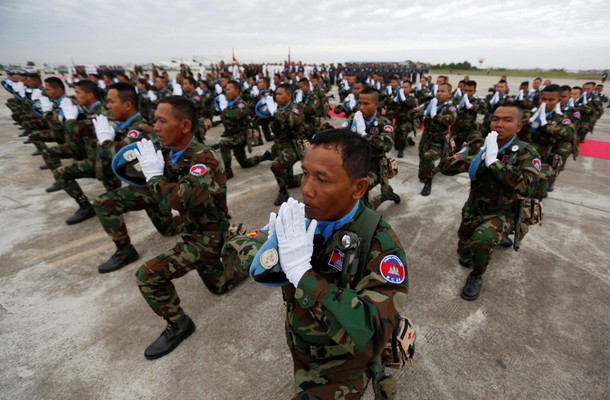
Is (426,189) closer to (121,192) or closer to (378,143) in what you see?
(378,143)

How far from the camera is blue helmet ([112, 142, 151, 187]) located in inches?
112

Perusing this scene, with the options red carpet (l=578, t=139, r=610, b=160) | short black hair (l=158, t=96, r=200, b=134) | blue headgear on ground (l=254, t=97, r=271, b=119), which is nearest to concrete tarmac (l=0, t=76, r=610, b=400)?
short black hair (l=158, t=96, r=200, b=134)

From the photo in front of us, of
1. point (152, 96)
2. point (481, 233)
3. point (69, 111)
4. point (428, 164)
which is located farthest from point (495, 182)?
point (152, 96)

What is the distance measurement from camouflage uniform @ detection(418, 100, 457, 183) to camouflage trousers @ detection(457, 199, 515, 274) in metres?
2.16

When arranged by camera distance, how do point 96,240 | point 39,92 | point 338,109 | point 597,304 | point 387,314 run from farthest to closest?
point 338,109
point 39,92
point 96,240
point 597,304
point 387,314

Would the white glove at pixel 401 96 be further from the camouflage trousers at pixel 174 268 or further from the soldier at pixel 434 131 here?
the camouflage trousers at pixel 174 268

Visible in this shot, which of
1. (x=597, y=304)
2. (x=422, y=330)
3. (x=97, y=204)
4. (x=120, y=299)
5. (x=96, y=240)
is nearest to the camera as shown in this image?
(x=422, y=330)

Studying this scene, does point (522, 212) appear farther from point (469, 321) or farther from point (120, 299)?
point (120, 299)

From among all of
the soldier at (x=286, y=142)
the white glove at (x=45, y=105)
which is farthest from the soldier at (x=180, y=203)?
the white glove at (x=45, y=105)

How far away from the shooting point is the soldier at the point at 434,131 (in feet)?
17.8

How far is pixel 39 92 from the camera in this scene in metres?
6.60

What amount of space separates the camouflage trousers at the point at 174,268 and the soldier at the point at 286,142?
241cm

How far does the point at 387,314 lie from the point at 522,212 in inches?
110

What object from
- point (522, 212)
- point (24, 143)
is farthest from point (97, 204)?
point (24, 143)
